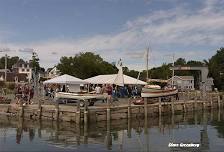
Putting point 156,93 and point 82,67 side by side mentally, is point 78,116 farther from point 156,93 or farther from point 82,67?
point 82,67

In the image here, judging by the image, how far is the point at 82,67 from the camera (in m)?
96.3

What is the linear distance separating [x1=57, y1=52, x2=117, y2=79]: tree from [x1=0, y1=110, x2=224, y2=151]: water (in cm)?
5697

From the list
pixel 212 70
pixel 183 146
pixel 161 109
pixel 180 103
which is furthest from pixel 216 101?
pixel 212 70

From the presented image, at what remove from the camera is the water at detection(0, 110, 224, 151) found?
25391mm

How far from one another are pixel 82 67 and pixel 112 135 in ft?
220

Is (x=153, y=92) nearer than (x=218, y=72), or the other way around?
(x=153, y=92)

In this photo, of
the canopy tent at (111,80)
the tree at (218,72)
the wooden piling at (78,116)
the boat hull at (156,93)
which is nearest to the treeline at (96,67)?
the tree at (218,72)

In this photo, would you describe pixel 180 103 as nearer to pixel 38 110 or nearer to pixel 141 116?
pixel 141 116

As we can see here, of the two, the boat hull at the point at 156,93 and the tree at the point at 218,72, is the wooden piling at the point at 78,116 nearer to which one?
the boat hull at the point at 156,93

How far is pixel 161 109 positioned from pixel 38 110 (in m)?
12.9

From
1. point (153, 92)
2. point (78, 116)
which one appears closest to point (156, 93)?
point (153, 92)

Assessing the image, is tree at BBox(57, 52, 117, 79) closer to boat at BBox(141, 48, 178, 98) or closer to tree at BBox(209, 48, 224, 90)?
tree at BBox(209, 48, 224, 90)

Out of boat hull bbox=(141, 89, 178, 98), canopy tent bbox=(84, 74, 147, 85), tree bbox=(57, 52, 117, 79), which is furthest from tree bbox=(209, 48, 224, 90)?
boat hull bbox=(141, 89, 178, 98)

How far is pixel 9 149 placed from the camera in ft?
79.3
